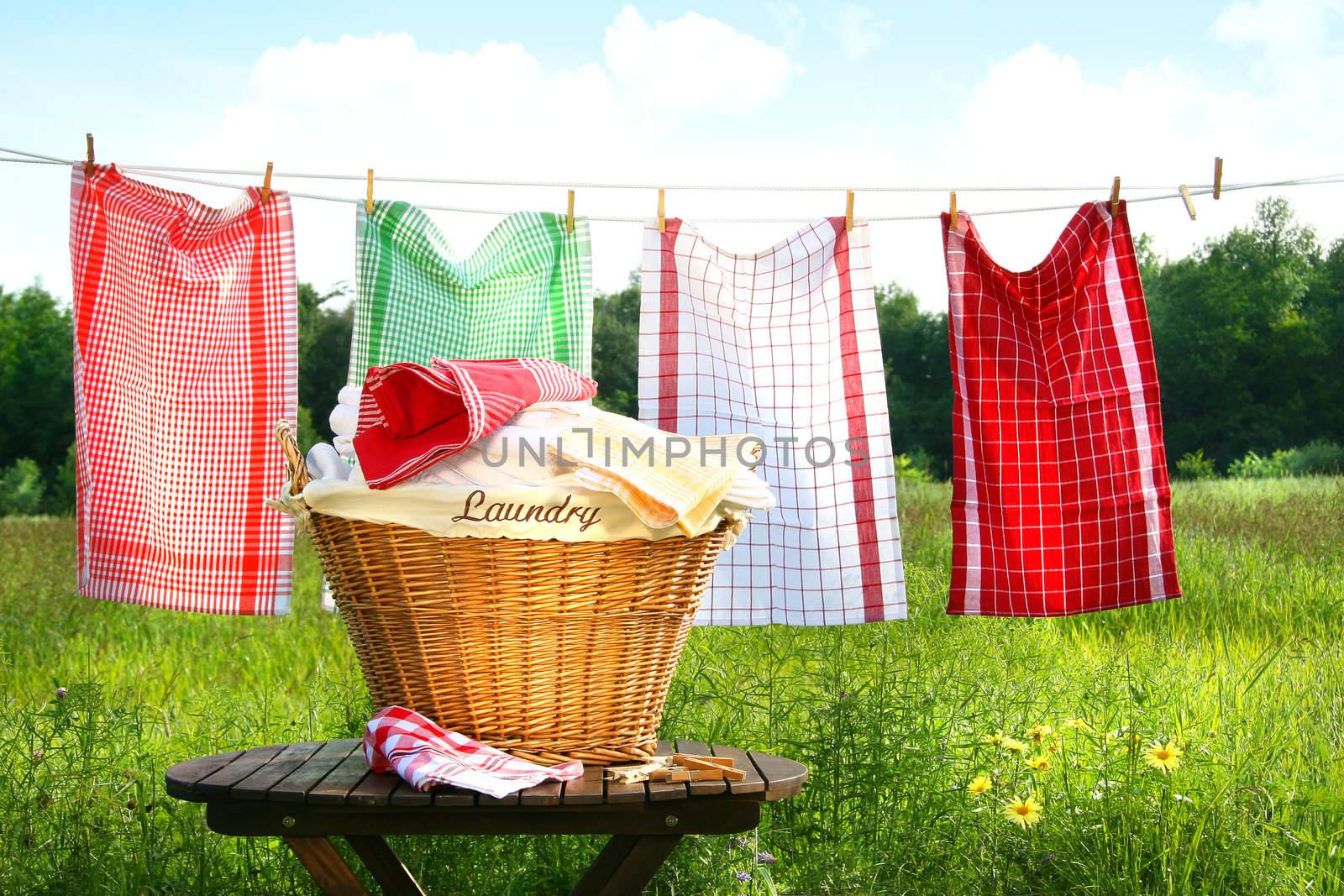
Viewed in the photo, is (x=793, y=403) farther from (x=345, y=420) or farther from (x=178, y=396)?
(x=178, y=396)

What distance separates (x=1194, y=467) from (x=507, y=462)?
1141 centimetres

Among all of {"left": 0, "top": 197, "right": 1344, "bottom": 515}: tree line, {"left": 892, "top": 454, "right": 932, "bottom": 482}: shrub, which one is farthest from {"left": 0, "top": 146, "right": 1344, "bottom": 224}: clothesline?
{"left": 0, "top": 197, "right": 1344, "bottom": 515}: tree line

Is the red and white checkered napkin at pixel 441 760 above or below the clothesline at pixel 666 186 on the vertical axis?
below

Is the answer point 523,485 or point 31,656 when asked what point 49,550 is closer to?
point 31,656

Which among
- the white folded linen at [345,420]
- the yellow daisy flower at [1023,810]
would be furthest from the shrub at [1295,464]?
the white folded linen at [345,420]

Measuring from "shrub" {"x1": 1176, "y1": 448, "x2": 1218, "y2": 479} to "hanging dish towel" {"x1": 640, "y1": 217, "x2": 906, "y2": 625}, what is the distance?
9.56 meters

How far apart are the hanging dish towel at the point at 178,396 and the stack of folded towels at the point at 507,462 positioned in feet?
4.14

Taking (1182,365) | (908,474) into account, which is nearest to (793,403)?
(908,474)

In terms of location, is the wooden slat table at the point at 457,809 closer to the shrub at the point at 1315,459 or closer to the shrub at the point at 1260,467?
the shrub at the point at 1315,459

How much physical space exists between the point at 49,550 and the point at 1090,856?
6.05 metres

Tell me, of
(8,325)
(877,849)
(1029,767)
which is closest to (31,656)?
(877,849)

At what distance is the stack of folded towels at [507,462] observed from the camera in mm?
1551

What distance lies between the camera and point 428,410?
5.35 ft

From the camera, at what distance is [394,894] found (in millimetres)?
1983
